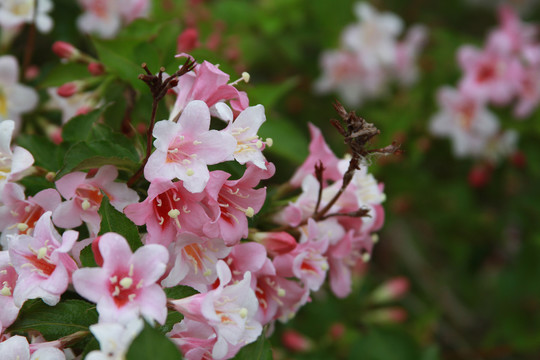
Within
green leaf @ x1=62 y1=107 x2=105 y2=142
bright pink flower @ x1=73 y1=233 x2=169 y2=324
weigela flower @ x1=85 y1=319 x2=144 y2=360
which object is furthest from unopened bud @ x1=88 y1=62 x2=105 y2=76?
weigela flower @ x1=85 y1=319 x2=144 y2=360

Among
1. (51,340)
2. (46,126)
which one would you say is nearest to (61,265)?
(51,340)

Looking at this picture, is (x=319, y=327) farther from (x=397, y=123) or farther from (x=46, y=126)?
(x=46, y=126)

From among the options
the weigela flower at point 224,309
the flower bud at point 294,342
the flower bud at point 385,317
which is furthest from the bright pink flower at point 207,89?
the flower bud at point 385,317

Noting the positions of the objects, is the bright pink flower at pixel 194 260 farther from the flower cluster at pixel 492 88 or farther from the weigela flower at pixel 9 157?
the flower cluster at pixel 492 88

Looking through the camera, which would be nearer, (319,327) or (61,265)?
(61,265)

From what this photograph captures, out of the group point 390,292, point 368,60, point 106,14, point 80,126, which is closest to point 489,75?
point 368,60

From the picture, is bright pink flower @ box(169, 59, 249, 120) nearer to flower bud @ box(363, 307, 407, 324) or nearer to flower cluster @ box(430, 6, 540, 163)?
flower cluster @ box(430, 6, 540, 163)

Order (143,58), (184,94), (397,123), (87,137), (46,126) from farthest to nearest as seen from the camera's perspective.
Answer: (397,123)
(46,126)
(143,58)
(87,137)
(184,94)
